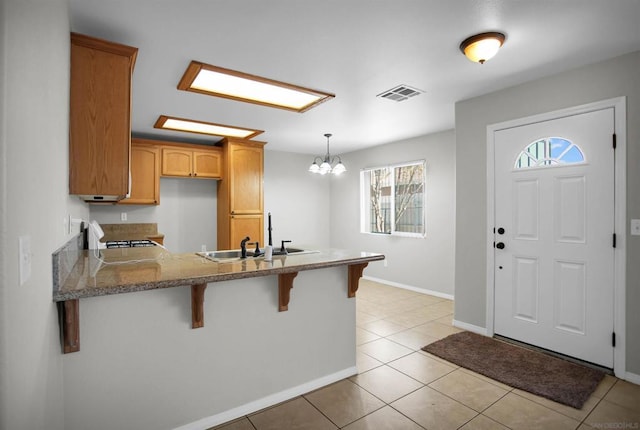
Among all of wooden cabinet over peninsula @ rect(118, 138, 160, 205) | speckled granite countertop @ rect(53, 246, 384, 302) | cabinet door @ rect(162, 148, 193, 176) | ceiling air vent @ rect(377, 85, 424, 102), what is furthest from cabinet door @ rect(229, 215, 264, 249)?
ceiling air vent @ rect(377, 85, 424, 102)

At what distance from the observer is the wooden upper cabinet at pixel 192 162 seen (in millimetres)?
5160

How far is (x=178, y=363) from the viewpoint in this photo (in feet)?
6.49

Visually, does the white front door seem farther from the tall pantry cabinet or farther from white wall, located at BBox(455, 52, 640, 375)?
the tall pantry cabinet

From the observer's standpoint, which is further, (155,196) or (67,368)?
(155,196)

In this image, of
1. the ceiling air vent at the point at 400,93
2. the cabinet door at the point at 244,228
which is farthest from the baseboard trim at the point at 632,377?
the cabinet door at the point at 244,228

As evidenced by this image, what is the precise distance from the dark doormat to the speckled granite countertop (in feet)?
4.44

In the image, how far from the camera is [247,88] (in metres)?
3.35

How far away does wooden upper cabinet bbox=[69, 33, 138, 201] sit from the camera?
2.09 meters

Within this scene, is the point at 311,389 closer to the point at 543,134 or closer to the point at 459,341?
the point at 459,341

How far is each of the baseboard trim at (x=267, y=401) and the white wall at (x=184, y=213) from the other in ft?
12.5

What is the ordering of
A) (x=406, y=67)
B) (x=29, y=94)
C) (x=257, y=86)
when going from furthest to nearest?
(x=257, y=86), (x=406, y=67), (x=29, y=94)

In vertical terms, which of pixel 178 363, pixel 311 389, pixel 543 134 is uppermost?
pixel 543 134

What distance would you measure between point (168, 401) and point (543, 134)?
3.62 metres

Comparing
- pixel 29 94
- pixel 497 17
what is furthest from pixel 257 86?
pixel 29 94
